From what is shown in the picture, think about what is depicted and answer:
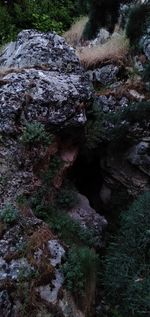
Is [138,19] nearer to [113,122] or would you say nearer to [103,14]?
[103,14]

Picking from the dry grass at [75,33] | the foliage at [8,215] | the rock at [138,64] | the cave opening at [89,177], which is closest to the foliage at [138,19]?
the rock at [138,64]

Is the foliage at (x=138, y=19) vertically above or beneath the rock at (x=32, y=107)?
above

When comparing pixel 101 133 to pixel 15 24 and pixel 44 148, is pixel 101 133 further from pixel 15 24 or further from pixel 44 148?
pixel 15 24

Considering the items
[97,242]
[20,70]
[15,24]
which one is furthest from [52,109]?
[15,24]

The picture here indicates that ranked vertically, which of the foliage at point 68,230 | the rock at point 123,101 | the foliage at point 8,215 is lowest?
the foliage at point 68,230

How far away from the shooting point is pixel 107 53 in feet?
31.8

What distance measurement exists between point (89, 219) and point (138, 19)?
10.3 ft

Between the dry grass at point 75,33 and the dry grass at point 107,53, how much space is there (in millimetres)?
2166

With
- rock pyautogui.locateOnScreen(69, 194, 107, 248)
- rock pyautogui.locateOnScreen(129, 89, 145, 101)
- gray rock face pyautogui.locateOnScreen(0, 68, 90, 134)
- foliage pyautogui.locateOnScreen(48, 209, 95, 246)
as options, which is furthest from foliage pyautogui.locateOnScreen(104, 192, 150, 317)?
rock pyautogui.locateOnScreen(129, 89, 145, 101)

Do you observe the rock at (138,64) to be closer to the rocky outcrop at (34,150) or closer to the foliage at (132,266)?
the rocky outcrop at (34,150)

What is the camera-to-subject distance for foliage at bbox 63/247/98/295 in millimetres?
5395

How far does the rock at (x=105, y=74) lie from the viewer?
9.12 meters

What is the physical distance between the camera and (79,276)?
17.9 feet

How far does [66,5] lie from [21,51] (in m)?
8.27
